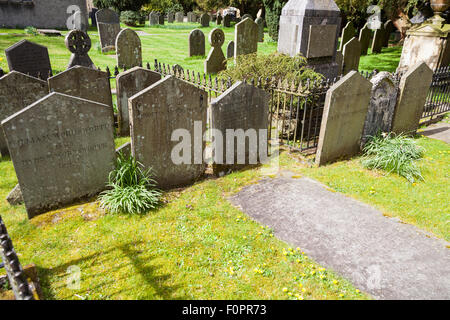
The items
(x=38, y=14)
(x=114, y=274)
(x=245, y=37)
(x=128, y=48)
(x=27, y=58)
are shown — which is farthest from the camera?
(x=38, y=14)

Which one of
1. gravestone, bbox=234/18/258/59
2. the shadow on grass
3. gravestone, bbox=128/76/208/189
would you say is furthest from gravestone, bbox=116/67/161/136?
gravestone, bbox=234/18/258/59

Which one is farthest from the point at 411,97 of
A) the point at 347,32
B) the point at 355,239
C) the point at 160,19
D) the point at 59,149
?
the point at 160,19

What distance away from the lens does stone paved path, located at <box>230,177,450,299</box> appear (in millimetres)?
3467

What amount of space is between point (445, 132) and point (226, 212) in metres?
7.42

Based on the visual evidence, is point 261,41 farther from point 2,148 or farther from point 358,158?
point 2,148

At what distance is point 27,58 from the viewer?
30.1 feet

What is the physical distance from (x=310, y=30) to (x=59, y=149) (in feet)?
20.7

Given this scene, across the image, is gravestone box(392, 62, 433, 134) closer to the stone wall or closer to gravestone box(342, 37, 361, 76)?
gravestone box(342, 37, 361, 76)

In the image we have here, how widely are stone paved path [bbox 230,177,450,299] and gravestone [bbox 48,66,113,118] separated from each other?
3851mm

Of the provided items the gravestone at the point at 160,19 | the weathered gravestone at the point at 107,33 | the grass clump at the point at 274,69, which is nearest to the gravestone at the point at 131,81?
the grass clump at the point at 274,69

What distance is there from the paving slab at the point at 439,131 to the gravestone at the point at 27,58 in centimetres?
1070

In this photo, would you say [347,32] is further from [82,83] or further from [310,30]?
[82,83]

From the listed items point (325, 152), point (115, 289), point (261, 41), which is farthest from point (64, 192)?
point (261, 41)

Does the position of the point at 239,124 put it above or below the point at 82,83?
below
